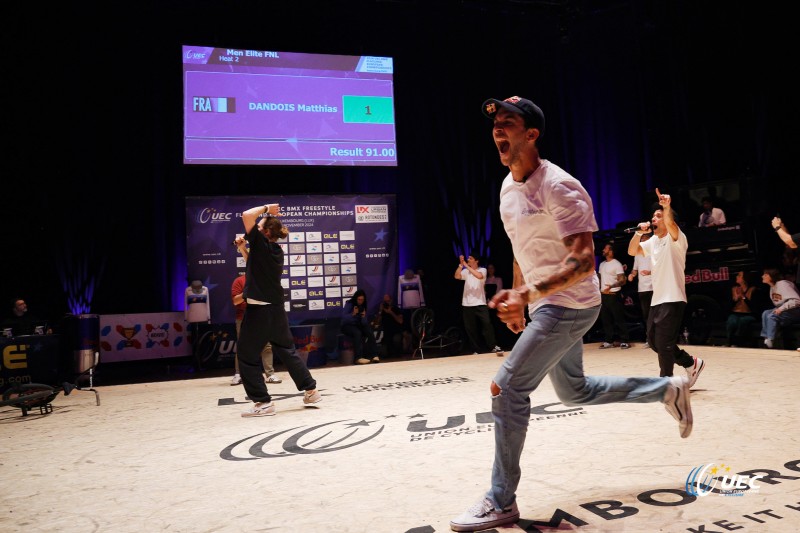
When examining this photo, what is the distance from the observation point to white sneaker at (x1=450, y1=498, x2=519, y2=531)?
2346 mm

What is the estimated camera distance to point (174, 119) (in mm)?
12172

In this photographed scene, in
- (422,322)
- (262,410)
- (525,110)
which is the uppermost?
(525,110)

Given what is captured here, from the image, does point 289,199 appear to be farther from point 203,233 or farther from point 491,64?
point 491,64

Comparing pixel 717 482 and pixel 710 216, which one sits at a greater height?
pixel 710 216

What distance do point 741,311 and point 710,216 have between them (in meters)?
2.08

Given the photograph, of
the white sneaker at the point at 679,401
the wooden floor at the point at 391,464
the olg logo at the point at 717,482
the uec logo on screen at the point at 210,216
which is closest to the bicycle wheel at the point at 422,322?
the uec logo on screen at the point at 210,216

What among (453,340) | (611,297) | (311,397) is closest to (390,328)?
(453,340)

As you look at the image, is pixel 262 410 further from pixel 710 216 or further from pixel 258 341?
pixel 710 216

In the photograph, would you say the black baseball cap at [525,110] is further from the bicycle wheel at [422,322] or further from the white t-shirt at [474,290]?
the bicycle wheel at [422,322]

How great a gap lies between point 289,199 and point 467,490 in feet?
29.4

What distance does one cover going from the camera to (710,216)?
10820 mm

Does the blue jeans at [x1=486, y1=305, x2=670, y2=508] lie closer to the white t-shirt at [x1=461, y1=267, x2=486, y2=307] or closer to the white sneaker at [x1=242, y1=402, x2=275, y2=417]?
the white sneaker at [x1=242, y1=402, x2=275, y2=417]

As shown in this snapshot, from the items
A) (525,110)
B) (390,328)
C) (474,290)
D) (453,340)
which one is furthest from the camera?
(453,340)

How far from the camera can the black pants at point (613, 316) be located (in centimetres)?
1057
